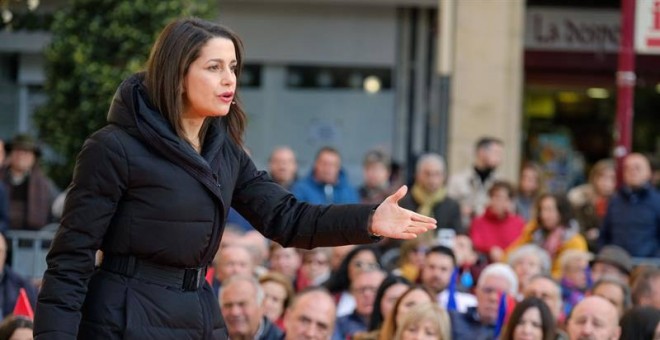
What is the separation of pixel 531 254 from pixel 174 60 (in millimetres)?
7531

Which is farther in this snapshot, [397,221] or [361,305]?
[361,305]

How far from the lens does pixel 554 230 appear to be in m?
13.5

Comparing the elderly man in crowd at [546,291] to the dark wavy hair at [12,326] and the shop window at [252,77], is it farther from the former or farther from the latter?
the shop window at [252,77]

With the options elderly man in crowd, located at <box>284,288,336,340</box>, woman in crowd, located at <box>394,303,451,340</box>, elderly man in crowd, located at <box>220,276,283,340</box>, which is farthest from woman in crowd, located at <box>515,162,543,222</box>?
woman in crowd, located at <box>394,303,451,340</box>

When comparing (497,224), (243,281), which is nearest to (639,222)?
(497,224)

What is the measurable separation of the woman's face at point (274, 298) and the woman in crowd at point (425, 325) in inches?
70.9

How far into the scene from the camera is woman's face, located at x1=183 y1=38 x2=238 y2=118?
4.95 metres

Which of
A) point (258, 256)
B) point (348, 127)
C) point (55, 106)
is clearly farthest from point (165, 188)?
point (348, 127)

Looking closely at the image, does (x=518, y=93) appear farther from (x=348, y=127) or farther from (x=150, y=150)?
(x=150, y=150)

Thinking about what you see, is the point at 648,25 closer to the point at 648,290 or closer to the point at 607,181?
the point at 607,181

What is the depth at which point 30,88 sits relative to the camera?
20.0 metres

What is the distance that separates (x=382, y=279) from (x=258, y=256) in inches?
66.4

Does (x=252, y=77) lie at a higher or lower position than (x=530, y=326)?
higher

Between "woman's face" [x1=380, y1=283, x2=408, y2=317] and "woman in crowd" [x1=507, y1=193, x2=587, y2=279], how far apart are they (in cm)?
320
